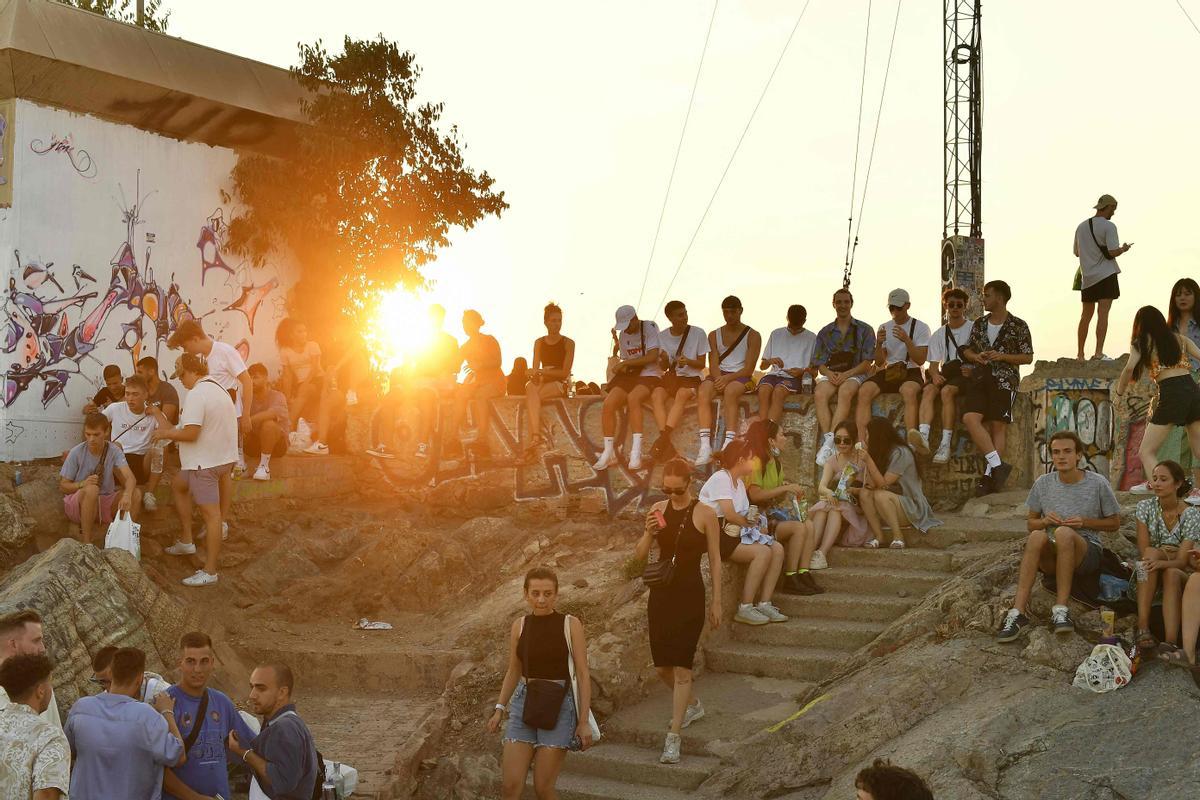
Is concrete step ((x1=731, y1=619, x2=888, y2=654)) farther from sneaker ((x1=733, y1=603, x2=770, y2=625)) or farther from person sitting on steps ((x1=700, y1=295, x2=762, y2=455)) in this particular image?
person sitting on steps ((x1=700, y1=295, x2=762, y2=455))

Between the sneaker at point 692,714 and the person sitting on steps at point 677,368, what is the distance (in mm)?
4222

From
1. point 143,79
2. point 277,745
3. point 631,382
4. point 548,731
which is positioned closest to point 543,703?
point 548,731

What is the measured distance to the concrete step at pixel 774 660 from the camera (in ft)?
34.0

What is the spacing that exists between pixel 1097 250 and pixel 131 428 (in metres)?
10.1

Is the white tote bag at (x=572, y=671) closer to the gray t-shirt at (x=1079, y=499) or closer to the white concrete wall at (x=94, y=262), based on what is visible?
the gray t-shirt at (x=1079, y=499)

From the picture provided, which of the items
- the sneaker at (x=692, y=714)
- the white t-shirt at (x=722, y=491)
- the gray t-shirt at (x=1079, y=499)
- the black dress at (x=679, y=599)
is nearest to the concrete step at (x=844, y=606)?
the white t-shirt at (x=722, y=491)

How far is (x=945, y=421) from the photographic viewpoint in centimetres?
1259

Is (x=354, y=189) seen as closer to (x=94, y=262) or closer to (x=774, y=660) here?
(x=94, y=262)

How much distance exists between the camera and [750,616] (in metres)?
11.0

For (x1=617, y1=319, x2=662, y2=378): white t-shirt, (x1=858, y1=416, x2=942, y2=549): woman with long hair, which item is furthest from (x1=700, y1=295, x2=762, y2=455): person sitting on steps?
(x1=858, y1=416, x2=942, y2=549): woman with long hair

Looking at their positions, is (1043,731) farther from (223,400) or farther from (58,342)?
(58,342)

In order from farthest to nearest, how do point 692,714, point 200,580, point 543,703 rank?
point 200,580
point 692,714
point 543,703

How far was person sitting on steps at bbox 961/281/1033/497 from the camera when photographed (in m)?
12.4

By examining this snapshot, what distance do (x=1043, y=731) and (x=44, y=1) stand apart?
12.4 metres
